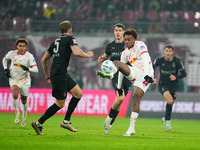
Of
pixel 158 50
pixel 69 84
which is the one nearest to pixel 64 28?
pixel 69 84

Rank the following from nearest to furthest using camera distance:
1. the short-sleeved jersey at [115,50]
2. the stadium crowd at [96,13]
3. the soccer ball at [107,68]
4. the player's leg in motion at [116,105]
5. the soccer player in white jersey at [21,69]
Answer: the soccer ball at [107,68], the player's leg in motion at [116,105], the short-sleeved jersey at [115,50], the soccer player in white jersey at [21,69], the stadium crowd at [96,13]

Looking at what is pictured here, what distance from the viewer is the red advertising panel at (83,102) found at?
20000mm

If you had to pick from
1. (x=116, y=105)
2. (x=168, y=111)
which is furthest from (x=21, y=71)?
(x=168, y=111)

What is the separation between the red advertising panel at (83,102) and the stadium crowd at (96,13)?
4.41 metres

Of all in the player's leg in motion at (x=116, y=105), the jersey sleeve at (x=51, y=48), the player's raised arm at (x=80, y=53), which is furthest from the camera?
the jersey sleeve at (x=51, y=48)

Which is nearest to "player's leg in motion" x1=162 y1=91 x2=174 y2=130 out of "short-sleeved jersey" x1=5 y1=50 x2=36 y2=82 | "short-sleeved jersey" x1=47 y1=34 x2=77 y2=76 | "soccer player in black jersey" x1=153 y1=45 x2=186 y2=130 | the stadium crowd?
"soccer player in black jersey" x1=153 y1=45 x2=186 y2=130

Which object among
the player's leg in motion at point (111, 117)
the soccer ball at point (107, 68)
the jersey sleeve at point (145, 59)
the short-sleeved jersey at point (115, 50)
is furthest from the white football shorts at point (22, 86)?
the soccer ball at point (107, 68)

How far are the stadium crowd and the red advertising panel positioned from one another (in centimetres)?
441

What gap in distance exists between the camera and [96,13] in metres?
25.4

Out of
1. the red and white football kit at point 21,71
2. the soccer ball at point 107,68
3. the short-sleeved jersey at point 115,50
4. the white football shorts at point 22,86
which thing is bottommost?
the white football shorts at point 22,86

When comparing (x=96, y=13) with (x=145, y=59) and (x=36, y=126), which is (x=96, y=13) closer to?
(x=145, y=59)

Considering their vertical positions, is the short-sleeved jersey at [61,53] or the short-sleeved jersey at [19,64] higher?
the short-sleeved jersey at [61,53]

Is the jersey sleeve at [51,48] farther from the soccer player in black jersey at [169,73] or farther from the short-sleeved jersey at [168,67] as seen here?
the short-sleeved jersey at [168,67]

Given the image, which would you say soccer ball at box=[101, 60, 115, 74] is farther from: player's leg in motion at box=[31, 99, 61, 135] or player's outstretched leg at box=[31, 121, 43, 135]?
player's outstretched leg at box=[31, 121, 43, 135]
